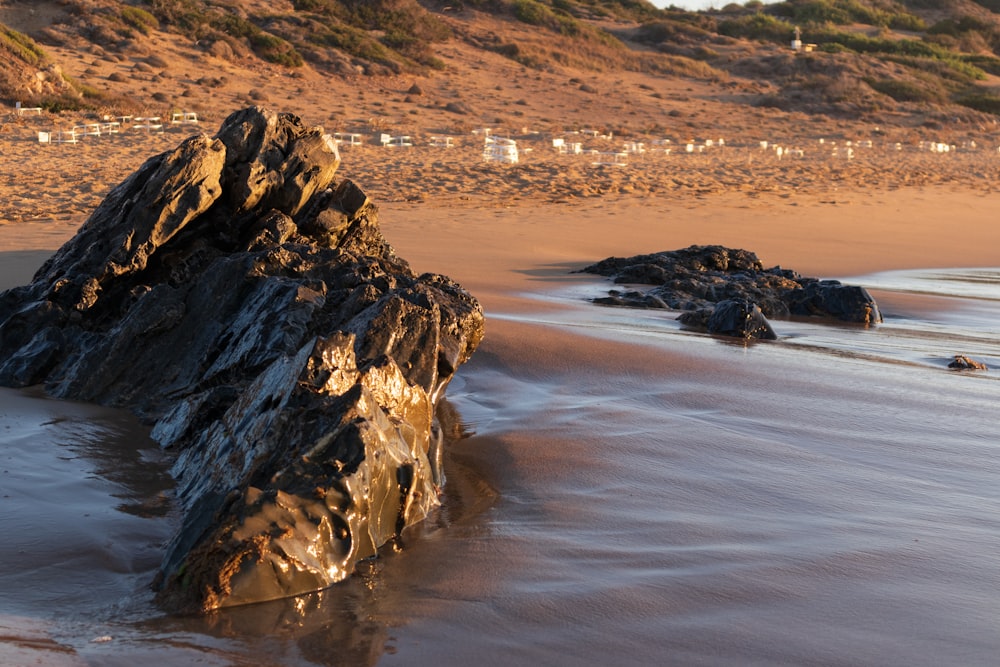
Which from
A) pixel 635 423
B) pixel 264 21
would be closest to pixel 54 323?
pixel 635 423

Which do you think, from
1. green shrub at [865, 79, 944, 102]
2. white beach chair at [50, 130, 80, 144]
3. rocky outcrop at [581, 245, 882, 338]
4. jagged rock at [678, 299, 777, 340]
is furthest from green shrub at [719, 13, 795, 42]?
jagged rock at [678, 299, 777, 340]

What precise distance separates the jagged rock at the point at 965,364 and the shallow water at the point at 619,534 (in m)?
0.20

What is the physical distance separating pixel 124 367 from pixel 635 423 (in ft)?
8.79

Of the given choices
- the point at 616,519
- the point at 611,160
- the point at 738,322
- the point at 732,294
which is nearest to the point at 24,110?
the point at 611,160

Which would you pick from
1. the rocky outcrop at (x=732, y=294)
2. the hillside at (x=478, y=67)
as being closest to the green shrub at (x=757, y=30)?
the hillside at (x=478, y=67)

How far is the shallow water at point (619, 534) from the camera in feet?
10.5

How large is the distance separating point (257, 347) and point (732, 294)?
5283 millimetres

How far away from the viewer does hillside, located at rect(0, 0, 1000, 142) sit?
91.5 ft

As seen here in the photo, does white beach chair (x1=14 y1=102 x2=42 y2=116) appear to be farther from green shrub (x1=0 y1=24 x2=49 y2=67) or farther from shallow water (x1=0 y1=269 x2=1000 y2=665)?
shallow water (x1=0 y1=269 x2=1000 y2=665)

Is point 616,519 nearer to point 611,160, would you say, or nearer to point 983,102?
point 611,160

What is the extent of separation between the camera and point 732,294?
9.62 meters

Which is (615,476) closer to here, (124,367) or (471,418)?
(471,418)

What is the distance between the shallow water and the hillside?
66.1 ft

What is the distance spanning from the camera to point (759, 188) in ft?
64.3
